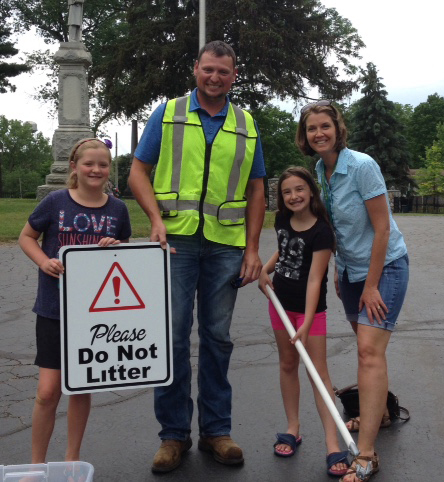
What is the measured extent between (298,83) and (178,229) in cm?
3005

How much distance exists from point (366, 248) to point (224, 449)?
1.31 meters

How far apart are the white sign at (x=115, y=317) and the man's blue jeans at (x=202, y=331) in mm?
363

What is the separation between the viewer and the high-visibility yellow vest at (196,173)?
341 centimetres

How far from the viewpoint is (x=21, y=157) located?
308ft

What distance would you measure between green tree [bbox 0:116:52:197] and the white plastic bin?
3431 inches

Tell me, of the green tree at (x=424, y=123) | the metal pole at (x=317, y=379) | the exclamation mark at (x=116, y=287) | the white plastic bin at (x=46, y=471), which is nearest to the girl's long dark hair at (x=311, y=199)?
the metal pole at (x=317, y=379)

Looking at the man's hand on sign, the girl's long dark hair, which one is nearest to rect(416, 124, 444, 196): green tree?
the girl's long dark hair

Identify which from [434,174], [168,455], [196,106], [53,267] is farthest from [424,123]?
[53,267]

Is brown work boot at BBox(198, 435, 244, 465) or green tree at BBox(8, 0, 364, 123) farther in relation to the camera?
green tree at BBox(8, 0, 364, 123)

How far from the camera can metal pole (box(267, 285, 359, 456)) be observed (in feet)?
9.36

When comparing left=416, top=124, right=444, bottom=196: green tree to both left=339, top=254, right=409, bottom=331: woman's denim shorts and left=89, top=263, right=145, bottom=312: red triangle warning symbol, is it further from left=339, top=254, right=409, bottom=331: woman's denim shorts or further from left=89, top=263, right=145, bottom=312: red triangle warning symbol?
left=89, top=263, right=145, bottom=312: red triangle warning symbol

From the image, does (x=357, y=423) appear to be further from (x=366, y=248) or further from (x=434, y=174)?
(x=434, y=174)

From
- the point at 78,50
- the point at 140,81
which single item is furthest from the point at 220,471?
the point at 140,81

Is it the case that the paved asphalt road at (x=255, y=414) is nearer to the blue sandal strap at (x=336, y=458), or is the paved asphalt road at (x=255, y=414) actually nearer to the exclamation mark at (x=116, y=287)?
the blue sandal strap at (x=336, y=458)
